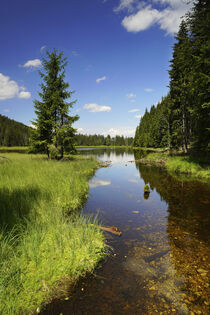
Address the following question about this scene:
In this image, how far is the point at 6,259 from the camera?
3.41 meters

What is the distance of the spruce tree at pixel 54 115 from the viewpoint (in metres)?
19.6

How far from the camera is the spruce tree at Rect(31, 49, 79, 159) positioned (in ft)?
64.2

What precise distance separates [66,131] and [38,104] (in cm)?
525

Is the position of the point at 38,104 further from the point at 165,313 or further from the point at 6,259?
the point at 165,313

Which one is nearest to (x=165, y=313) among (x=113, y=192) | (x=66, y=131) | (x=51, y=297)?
(x=51, y=297)

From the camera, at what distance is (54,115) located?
67.4ft

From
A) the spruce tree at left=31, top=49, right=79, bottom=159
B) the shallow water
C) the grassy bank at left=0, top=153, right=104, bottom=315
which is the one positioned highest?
the spruce tree at left=31, top=49, right=79, bottom=159

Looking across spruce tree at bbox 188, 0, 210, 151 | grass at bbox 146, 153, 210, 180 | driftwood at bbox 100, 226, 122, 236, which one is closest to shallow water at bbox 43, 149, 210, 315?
driftwood at bbox 100, 226, 122, 236

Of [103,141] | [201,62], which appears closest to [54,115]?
[201,62]

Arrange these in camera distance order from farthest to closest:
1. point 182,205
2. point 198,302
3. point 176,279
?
point 182,205, point 176,279, point 198,302

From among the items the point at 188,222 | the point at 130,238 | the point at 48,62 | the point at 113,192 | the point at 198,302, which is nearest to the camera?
the point at 198,302

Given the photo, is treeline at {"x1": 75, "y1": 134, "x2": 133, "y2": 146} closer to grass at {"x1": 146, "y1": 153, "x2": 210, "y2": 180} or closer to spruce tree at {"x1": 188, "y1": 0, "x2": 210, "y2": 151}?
grass at {"x1": 146, "y1": 153, "x2": 210, "y2": 180}

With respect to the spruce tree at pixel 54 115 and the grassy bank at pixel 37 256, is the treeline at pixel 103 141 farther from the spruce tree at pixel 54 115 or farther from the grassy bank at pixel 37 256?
the grassy bank at pixel 37 256

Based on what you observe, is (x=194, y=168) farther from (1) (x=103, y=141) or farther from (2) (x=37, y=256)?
(1) (x=103, y=141)
